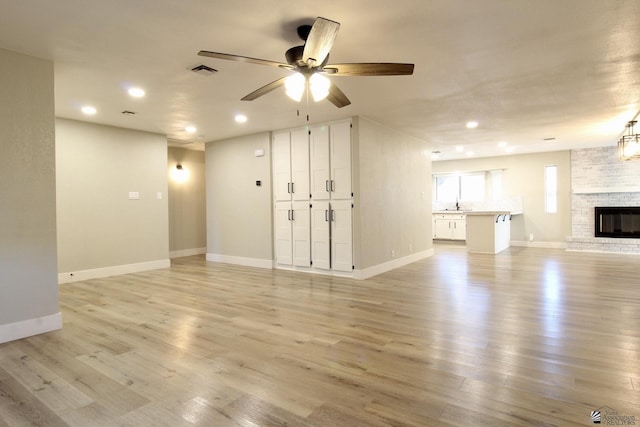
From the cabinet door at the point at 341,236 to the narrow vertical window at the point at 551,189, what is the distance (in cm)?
677

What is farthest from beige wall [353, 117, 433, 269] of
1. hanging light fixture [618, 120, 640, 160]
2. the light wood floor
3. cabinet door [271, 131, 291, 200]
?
hanging light fixture [618, 120, 640, 160]

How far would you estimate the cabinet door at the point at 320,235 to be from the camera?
6.13 m

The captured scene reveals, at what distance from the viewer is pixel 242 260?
7.39 m

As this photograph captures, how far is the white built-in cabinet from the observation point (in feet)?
19.4

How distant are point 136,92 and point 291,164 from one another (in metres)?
2.86

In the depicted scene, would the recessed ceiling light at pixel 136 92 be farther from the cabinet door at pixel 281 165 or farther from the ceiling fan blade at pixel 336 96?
the cabinet door at pixel 281 165

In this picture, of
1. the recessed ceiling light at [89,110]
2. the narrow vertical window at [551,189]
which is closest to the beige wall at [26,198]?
the recessed ceiling light at [89,110]

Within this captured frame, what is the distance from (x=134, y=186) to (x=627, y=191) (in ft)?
35.6

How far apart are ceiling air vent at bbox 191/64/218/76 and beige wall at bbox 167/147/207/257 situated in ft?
17.6

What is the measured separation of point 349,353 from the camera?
2.81 meters

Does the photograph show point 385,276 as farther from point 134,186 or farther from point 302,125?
point 134,186

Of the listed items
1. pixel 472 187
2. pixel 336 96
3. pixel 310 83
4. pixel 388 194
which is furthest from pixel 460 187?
pixel 310 83

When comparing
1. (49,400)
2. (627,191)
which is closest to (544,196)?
(627,191)

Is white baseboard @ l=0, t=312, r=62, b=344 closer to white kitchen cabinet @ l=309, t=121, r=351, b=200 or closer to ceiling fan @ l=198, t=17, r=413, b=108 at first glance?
ceiling fan @ l=198, t=17, r=413, b=108
